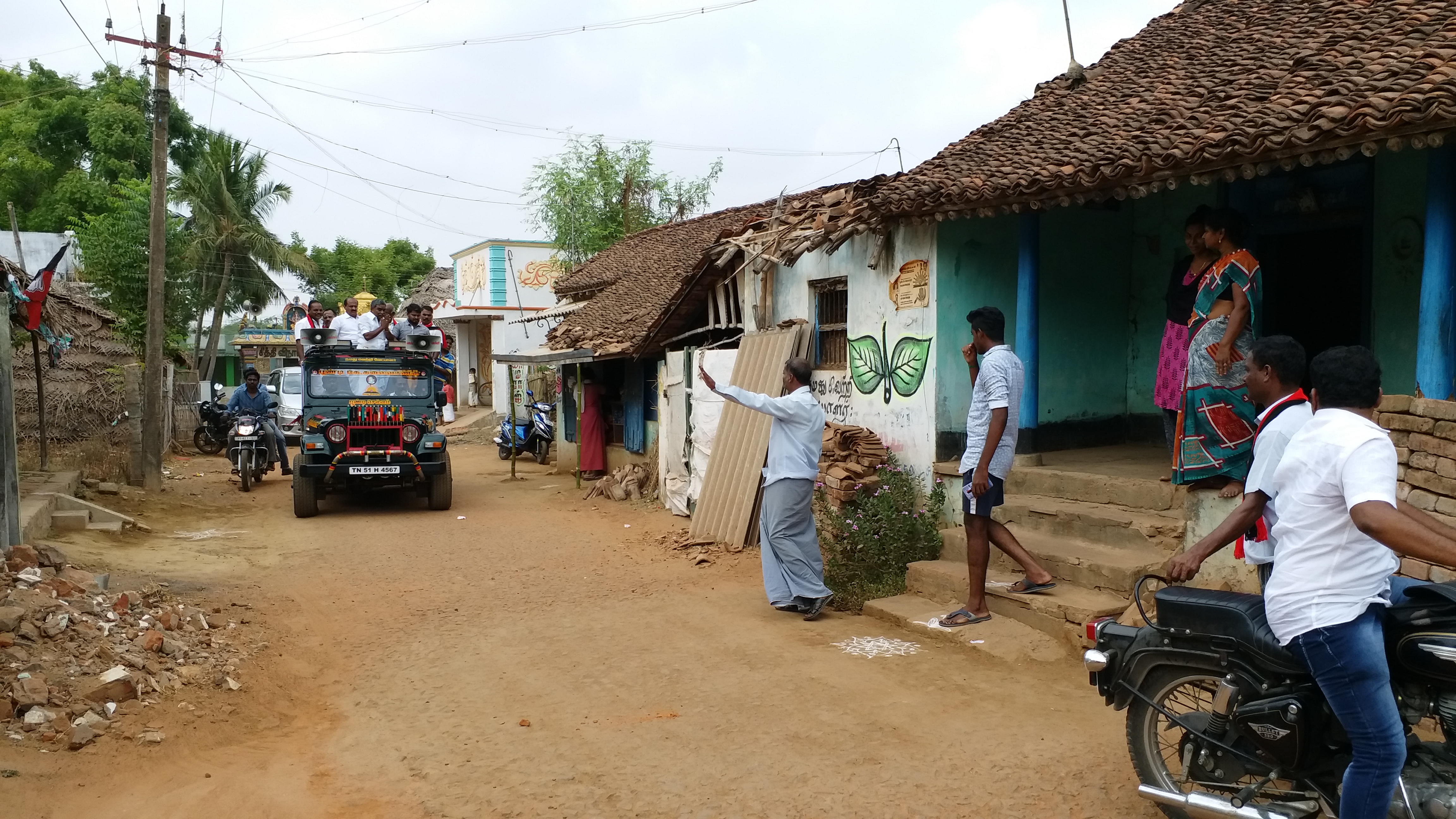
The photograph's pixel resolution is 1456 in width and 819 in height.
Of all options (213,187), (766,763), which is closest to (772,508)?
(766,763)

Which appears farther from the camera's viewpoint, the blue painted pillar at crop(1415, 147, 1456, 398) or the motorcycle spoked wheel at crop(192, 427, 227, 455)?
the motorcycle spoked wheel at crop(192, 427, 227, 455)

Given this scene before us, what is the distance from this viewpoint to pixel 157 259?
13.9 m

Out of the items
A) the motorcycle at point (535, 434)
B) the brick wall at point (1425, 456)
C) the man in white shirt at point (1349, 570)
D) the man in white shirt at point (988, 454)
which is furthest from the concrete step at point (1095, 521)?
the motorcycle at point (535, 434)

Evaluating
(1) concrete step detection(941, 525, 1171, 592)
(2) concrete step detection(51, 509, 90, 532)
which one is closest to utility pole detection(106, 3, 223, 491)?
(2) concrete step detection(51, 509, 90, 532)

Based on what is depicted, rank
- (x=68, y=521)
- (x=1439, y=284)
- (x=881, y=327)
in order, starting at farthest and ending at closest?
1. (x=68, y=521)
2. (x=881, y=327)
3. (x=1439, y=284)

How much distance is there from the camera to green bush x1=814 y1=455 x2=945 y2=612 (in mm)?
7508

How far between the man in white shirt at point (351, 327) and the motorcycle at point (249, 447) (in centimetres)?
267

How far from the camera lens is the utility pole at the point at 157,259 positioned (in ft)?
45.2

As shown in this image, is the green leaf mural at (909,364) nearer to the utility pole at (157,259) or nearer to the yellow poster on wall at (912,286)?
the yellow poster on wall at (912,286)

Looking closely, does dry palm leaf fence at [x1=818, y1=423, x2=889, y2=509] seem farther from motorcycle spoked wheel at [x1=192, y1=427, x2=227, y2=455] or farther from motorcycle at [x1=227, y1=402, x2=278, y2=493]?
motorcycle spoked wheel at [x1=192, y1=427, x2=227, y2=455]

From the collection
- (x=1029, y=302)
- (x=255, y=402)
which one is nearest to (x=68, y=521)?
(x=255, y=402)

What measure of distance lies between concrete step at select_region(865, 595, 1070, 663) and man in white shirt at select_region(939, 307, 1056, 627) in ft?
0.33

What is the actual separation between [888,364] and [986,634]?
3589mm

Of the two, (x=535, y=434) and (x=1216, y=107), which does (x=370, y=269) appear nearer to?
(x=535, y=434)
